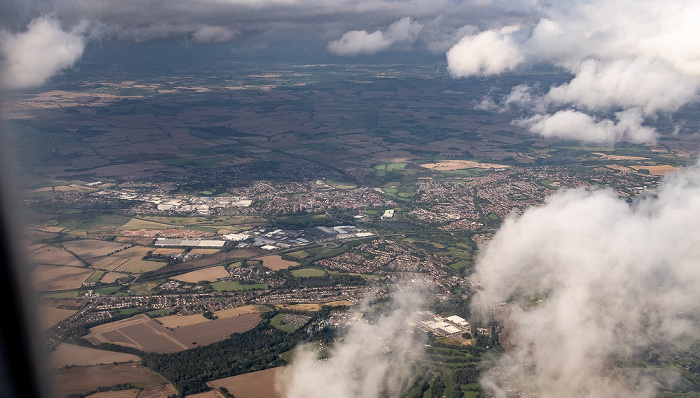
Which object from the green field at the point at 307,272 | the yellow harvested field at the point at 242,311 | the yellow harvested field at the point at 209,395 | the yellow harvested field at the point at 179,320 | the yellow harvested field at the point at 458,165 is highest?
the yellow harvested field at the point at 458,165

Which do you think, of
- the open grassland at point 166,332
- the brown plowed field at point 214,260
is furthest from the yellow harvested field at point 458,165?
the open grassland at point 166,332

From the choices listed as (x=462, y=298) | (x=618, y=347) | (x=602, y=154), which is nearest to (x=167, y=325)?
(x=462, y=298)

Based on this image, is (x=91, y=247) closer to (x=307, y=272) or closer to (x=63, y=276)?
(x=63, y=276)

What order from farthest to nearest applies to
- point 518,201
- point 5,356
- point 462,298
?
point 518,201, point 462,298, point 5,356

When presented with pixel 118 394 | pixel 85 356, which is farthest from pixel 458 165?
pixel 118 394

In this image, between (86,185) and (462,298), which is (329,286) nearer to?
(462,298)

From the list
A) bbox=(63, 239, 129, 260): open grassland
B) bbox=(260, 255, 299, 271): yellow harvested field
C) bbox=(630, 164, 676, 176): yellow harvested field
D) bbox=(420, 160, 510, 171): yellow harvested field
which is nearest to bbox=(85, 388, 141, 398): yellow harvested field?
Answer: bbox=(260, 255, 299, 271): yellow harvested field

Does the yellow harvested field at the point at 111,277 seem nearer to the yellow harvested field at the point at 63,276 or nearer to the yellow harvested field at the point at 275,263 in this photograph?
the yellow harvested field at the point at 63,276
